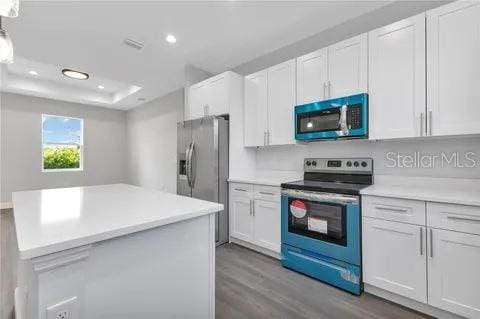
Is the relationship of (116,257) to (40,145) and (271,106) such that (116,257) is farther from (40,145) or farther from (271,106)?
(40,145)

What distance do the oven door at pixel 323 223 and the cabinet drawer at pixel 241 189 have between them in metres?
0.58

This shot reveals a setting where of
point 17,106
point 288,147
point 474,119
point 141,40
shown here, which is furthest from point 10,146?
point 474,119

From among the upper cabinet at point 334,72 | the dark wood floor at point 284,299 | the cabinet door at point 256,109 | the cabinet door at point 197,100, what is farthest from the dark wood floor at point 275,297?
the cabinet door at point 197,100

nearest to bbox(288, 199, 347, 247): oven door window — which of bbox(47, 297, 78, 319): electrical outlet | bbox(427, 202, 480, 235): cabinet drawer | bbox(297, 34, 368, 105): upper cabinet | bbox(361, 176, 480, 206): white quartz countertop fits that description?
bbox(361, 176, 480, 206): white quartz countertop

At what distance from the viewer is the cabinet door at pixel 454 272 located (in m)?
1.49

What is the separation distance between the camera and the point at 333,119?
2.34m

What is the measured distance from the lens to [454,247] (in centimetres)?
155

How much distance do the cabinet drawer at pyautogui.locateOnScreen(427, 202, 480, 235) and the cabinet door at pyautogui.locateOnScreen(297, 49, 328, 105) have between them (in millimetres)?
1431

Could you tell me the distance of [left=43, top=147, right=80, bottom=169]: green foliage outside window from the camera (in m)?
5.61

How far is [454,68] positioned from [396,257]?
1548mm

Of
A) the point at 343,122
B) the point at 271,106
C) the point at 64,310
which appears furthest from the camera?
the point at 271,106

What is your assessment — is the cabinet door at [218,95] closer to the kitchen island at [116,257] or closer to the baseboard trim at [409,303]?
the kitchen island at [116,257]

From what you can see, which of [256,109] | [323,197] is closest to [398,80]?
[323,197]

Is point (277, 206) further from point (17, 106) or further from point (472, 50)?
point (17, 106)
